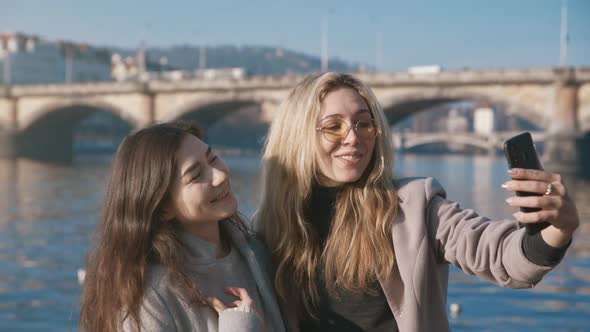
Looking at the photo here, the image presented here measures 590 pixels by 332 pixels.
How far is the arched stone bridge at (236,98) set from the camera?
27.0 m

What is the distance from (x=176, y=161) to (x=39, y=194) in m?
17.2

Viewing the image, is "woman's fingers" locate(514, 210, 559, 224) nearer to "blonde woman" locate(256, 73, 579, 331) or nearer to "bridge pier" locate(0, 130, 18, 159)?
"blonde woman" locate(256, 73, 579, 331)

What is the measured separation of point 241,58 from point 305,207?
15417cm

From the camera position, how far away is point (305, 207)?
236 centimetres

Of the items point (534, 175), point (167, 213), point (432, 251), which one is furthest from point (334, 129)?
point (534, 175)

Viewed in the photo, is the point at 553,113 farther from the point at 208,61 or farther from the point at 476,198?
the point at 208,61

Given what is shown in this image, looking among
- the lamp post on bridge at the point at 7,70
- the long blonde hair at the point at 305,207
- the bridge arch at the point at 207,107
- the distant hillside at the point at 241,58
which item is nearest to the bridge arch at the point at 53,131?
the bridge arch at the point at 207,107

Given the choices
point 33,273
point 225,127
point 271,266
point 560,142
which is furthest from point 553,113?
point 225,127

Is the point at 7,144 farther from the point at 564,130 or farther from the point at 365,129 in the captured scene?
the point at 365,129

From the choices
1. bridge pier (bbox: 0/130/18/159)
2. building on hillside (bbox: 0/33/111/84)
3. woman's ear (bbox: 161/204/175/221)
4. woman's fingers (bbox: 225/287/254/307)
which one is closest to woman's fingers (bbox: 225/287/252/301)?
woman's fingers (bbox: 225/287/254/307)

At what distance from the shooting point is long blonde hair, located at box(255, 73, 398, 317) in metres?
2.14

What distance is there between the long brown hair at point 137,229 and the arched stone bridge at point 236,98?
25423mm

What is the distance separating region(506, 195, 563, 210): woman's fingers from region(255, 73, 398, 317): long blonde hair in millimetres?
605

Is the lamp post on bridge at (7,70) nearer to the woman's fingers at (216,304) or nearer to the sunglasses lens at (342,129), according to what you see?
the sunglasses lens at (342,129)
